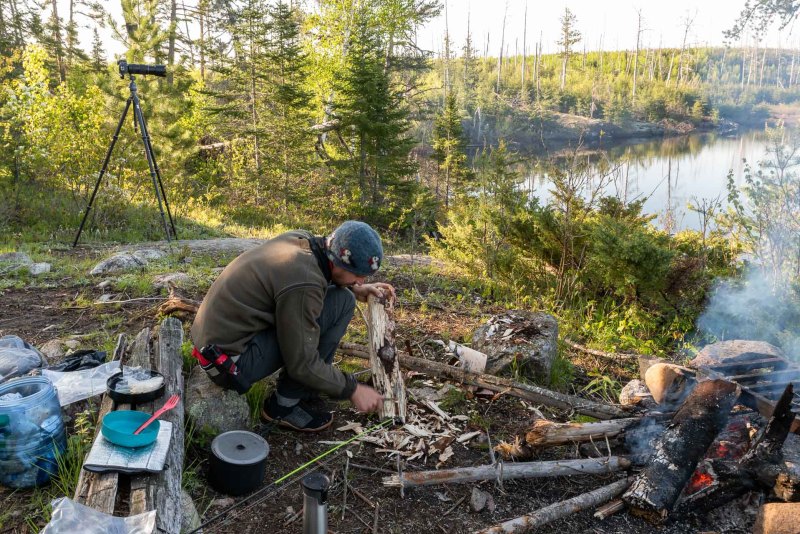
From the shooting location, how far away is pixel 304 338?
2.64m

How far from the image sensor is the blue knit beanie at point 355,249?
104 inches

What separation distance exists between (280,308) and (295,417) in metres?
0.87

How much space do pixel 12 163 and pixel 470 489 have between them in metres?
11.3

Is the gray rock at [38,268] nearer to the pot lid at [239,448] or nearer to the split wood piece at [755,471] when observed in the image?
the pot lid at [239,448]

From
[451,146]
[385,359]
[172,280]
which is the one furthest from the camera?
[451,146]

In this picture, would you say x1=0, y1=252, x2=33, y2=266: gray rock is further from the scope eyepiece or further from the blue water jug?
the blue water jug

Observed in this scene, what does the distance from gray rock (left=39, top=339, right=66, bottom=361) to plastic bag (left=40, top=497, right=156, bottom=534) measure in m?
1.99

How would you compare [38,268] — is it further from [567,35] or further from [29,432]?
[567,35]

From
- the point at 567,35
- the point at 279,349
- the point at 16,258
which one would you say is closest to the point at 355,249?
the point at 279,349

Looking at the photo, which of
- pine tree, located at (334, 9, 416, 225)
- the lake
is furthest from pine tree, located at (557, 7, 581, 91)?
pine tree, located at (334, 9, 416, 225)

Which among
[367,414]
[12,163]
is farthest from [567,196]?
Result: [12,163]

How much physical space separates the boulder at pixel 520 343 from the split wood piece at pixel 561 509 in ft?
4.35

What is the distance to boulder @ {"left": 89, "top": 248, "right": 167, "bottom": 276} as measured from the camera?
624cm

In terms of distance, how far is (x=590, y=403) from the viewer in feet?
11.2
